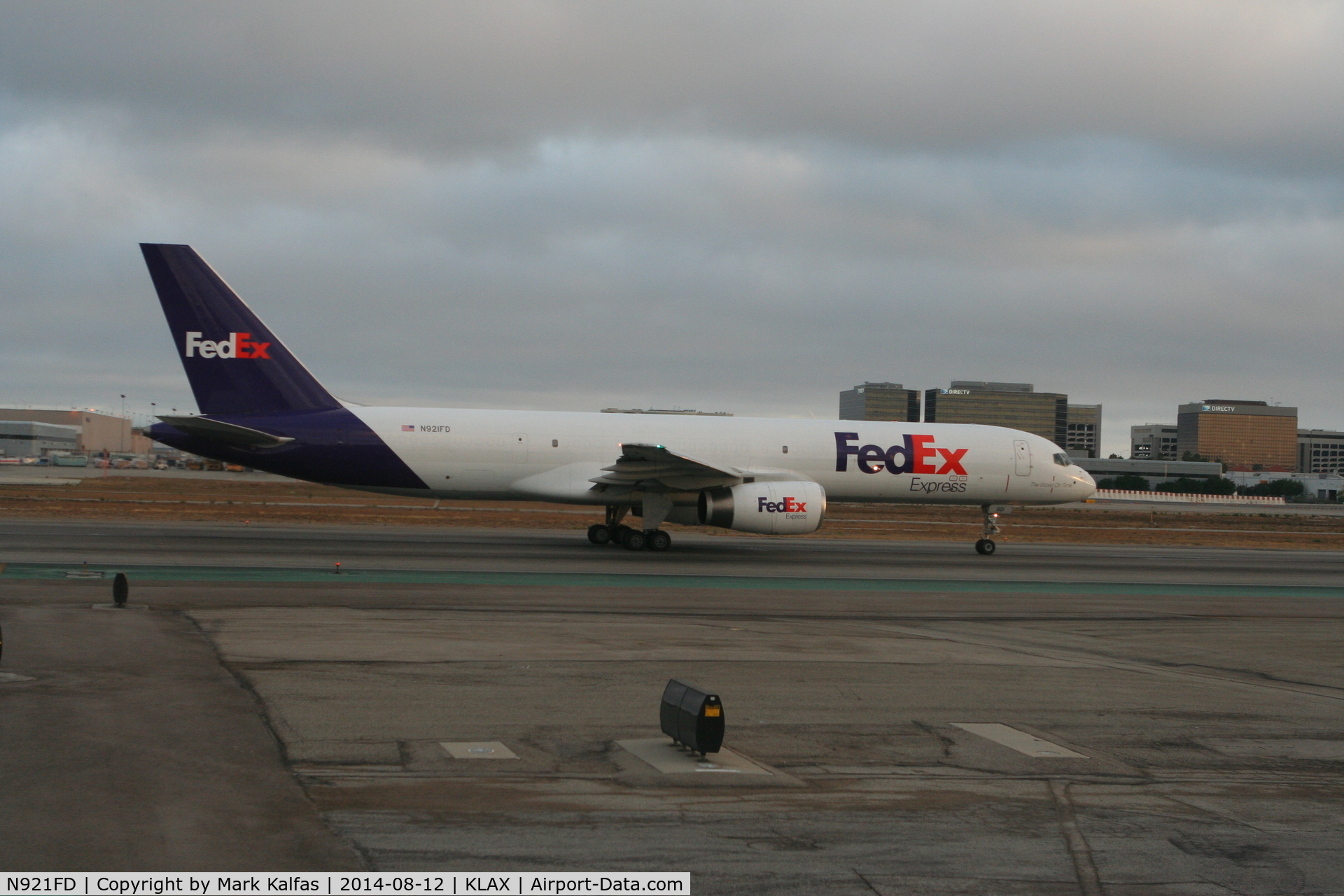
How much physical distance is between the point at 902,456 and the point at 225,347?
18239 mm

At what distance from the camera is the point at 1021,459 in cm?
3155

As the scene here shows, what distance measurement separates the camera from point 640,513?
2809cm

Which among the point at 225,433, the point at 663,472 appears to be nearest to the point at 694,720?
the point at 663,472

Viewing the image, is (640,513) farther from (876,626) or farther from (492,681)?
(492,681)

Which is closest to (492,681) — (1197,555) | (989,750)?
(989,750)

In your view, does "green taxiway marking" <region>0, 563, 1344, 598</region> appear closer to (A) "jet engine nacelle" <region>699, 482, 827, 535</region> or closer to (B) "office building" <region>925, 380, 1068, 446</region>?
(A) "jet engine nacelle" <region>699, 482, 827, 535</region>

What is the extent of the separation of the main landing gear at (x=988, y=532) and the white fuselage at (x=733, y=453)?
1.14 feet

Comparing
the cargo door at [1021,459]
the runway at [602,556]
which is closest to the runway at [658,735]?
the runway at [602,556]

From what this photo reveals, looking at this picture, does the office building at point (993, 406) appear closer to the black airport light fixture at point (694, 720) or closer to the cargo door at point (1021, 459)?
the cargo door at point (1021, 459)

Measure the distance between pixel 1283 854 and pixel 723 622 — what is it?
9966mm

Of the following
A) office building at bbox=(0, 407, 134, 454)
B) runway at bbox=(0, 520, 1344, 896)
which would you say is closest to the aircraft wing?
runway at bbox=(0, 520, 1344, 896)
